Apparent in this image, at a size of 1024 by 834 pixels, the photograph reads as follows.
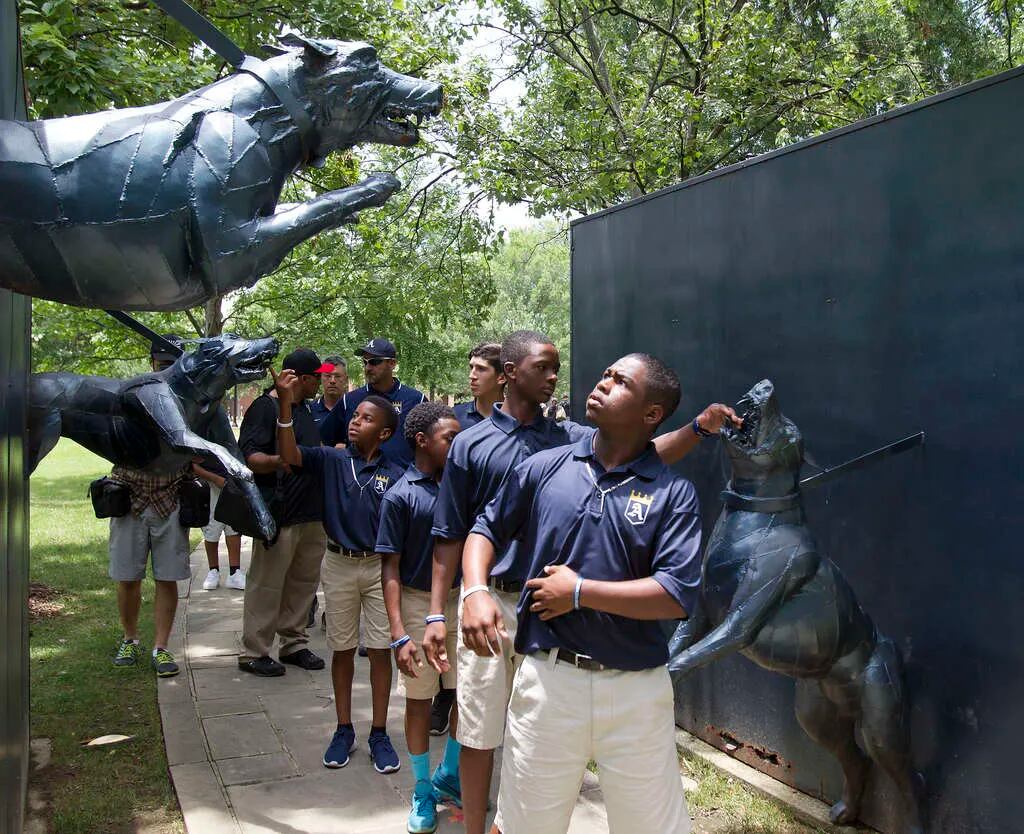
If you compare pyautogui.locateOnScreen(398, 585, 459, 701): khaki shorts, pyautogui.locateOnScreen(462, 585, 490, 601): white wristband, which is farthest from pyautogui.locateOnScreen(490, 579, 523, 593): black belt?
pyautogui.locateOnScreen(462, 585, 490, 601): white wristband

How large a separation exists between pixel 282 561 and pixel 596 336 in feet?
8.71

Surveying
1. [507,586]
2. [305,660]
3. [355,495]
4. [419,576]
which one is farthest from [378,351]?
[507,586]

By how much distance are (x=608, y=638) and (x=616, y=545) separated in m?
0.27

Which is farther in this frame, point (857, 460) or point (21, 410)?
point (857, 460)

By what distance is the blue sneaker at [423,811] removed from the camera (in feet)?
13.5

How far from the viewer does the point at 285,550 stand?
21.5 ft

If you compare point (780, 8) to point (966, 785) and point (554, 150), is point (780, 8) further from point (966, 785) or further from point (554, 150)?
point (966, 785)

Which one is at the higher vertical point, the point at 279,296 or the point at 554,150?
the point at 554,150

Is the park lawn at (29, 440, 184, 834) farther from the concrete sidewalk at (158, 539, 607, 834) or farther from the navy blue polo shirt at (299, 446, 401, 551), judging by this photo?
the navy blue polo shirt at (299, 446, 401, 551)

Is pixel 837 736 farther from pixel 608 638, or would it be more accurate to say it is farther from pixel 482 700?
pixel 608 638

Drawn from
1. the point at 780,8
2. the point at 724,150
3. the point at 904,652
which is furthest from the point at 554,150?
the point at 904,652

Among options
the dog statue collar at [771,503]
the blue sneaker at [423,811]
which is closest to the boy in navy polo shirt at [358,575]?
the blue sneaker at [423,811]

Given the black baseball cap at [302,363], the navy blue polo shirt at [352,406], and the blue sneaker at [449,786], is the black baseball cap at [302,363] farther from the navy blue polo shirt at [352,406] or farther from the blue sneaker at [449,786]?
the blue sneaker at [449,786]

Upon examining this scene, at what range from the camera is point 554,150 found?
11.0 meters
